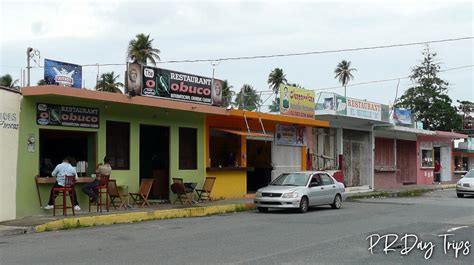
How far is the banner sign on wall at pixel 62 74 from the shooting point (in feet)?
51.1

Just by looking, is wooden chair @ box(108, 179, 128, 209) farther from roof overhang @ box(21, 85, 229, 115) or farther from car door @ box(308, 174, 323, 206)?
car door @ box(308, 174, 323, 206)

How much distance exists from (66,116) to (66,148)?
3.32 m

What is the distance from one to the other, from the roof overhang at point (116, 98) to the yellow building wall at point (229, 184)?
2857mm

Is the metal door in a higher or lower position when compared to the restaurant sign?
lower

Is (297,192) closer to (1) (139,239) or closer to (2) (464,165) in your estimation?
(1) (139,239)

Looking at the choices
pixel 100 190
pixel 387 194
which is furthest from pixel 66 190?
pixel 387 194

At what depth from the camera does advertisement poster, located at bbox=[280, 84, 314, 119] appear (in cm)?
2467

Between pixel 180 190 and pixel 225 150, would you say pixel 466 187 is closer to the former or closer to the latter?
pixel 225 150

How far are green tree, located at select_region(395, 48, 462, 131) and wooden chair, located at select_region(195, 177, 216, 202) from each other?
4233 cm

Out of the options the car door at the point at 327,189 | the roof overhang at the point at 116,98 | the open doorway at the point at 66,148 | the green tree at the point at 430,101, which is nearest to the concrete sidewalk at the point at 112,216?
the open doorway at the point at 66,148

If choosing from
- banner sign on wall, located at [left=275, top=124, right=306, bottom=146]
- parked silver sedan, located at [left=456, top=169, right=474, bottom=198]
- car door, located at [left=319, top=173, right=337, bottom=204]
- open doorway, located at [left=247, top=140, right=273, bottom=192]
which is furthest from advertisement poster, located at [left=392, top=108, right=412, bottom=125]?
car door, located at [left=319, top=173, right=337, bottom=204]

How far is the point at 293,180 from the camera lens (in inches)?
762

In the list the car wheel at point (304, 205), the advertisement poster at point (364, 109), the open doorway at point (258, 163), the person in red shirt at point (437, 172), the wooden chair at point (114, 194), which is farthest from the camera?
the person in red shirt at point (437, 172)

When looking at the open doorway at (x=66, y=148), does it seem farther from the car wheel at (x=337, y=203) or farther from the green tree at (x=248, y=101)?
the car wheel at (x=337, y=203)
